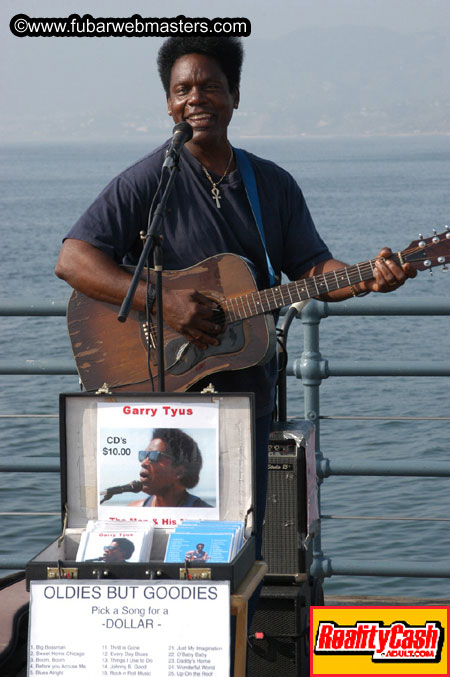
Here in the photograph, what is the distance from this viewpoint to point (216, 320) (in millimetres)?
3988

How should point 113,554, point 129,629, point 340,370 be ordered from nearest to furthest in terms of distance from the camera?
point 129,629, point 113,554, point 340,370

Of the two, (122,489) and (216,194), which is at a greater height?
(216,194)

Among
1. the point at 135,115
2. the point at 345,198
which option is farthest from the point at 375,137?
the point at 345,198

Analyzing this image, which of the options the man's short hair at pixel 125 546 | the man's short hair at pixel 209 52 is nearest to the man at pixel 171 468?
the man's short hair at pixel 125 546

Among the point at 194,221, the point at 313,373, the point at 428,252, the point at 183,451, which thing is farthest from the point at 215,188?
the point at 313,373

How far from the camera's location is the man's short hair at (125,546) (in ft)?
10.9

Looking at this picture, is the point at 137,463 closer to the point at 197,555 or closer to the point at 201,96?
the point at 197,555

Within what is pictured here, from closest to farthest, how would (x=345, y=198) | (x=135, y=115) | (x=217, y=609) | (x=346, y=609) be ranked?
(x=217, y=609)
(x=346, y=609)
(x=345, y=198)
(x=135, y=115)

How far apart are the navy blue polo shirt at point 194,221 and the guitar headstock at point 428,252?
420 millimetres

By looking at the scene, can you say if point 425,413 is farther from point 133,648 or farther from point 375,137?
point 375,137

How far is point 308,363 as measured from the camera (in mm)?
4973

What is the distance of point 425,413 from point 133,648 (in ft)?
35.9

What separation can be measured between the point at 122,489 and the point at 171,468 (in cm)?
16

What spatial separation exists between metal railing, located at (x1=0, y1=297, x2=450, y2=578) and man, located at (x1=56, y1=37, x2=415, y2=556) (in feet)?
2.92
